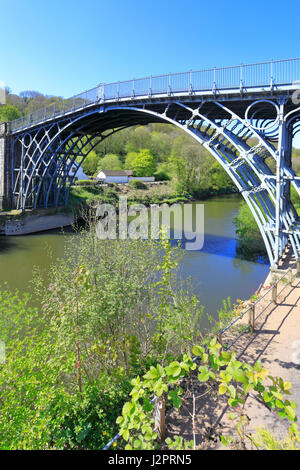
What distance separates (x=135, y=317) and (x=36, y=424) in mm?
3083

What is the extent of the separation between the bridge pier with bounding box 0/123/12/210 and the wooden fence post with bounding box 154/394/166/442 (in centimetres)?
2830

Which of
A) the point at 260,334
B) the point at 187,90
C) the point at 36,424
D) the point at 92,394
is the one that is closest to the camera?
the point at 36,424

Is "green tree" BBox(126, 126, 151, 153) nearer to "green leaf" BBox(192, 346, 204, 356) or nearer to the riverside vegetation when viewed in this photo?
the riverside vegetation

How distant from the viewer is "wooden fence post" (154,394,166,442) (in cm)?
395

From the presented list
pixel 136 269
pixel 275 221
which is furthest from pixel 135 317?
pixel 275 221

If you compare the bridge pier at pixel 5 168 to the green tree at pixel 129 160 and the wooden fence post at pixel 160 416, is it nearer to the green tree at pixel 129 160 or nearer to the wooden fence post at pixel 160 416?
the wooden fence post at pixel 160 416

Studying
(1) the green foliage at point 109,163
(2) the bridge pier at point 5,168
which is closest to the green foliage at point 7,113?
(1) the green foliage at point 109,163

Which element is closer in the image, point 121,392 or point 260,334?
point 121,392

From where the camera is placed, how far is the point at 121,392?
5426mm

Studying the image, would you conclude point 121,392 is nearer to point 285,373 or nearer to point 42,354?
point 42,354

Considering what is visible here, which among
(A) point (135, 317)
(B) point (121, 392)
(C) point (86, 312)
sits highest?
(C) point (86, 312)

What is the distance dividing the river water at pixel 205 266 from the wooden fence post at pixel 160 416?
727 centimetres

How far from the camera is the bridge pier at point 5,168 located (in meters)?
28.5
